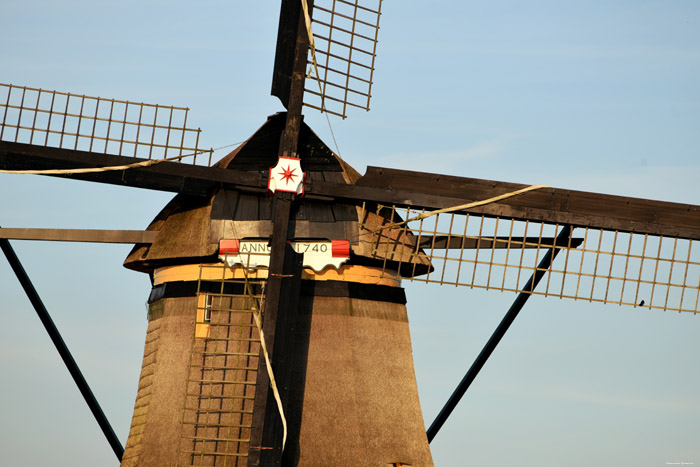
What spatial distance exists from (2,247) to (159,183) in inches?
102

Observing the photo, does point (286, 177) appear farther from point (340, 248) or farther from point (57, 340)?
point (57, 340)

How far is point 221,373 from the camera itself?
12.8 m

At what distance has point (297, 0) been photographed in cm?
1296

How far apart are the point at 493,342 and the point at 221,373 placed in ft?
12.4

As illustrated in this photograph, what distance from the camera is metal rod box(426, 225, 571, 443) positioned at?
559 inches

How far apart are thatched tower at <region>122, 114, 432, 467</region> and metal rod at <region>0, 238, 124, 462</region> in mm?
1560

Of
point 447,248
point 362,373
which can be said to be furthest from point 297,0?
point 362,373

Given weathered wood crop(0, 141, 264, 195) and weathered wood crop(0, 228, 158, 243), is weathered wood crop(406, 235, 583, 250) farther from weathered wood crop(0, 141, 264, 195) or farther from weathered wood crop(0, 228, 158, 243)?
weathered wood crop(0, 228, 158, 243)

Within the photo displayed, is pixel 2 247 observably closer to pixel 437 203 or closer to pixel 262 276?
pixel 262 276

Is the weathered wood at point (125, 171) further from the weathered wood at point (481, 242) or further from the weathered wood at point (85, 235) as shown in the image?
the weathered wood at point (481, 242)

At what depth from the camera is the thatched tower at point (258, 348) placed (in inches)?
497

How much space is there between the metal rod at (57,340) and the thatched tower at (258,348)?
156 centimetres

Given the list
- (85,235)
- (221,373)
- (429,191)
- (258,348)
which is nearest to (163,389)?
(221,373)

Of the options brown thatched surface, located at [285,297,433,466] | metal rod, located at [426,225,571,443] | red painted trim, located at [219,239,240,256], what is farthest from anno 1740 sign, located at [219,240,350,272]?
metal rod, located at [426,225,571,443]
